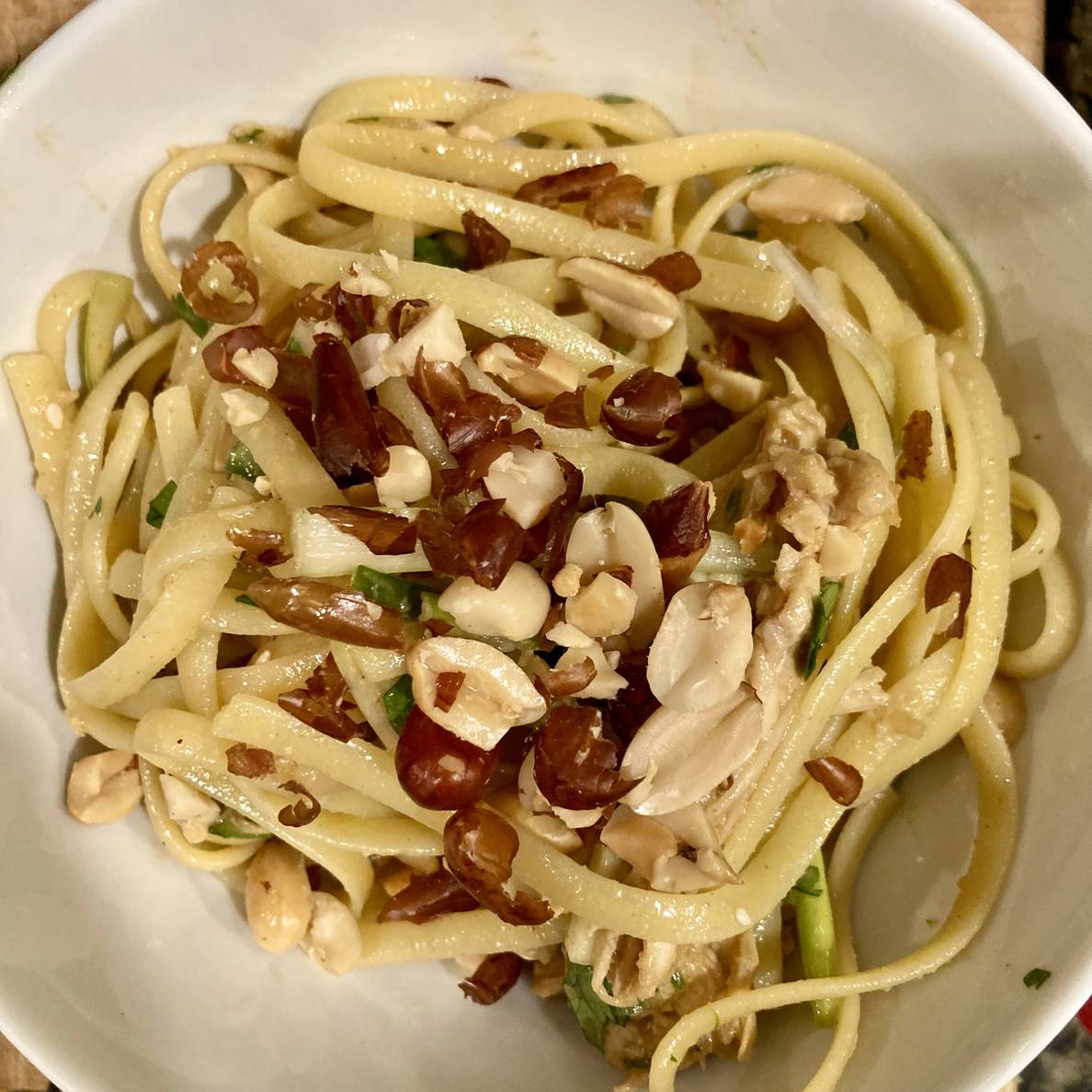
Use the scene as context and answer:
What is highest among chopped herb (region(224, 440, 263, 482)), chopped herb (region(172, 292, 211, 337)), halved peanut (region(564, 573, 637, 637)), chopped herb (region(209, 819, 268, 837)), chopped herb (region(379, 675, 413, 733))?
chopped herb (region(172, 292, 211, 337))

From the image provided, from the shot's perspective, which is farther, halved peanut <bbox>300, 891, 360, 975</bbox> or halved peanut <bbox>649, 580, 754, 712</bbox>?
halved peanut <bbox>300, 891, 360, 975</bbox>

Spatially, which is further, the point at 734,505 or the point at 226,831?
the point at 226,831

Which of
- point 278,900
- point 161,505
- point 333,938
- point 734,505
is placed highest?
point 161,505

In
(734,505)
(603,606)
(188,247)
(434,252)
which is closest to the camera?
(603,606)

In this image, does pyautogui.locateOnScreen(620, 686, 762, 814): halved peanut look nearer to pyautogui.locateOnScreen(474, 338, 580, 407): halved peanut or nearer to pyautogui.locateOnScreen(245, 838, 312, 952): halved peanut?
pyautogui.locateOnScreen(474, 338, 580, 407): halved peanut

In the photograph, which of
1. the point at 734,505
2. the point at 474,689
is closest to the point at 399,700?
the point at 474,689

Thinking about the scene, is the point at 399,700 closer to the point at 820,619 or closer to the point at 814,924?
the point at 820,619

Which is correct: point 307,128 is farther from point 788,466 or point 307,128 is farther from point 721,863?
point 721,863

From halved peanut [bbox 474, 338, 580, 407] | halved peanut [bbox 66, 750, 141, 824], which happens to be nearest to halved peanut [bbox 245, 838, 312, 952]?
halved peanut [bbox 66, 750, 141, 824]
